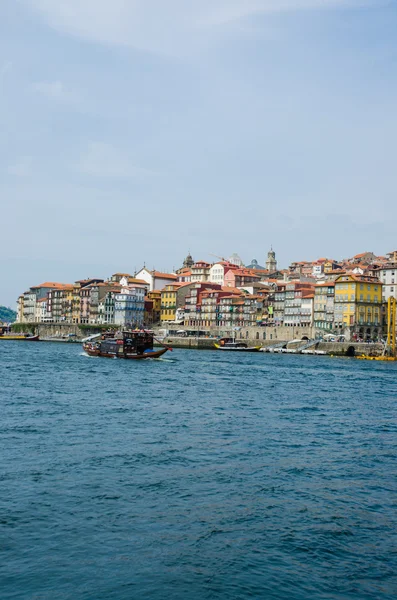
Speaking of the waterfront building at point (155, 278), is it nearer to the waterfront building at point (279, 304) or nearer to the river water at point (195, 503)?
the waterfront building at point (279, 304)

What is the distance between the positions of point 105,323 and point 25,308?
52372 millimetres

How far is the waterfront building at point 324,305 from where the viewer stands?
124000 mm

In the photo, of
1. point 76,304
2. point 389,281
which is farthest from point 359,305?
point 76,304

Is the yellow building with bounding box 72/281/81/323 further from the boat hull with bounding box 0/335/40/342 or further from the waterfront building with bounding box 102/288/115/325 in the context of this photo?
the boat hull with bounding box 0/335/40/342

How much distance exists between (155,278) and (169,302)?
15.4 metres

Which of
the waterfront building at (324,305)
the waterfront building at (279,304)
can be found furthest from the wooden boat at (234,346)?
the waterfront building at (279,304)

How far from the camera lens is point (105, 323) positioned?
15300cm

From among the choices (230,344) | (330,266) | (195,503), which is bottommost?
(195,503)

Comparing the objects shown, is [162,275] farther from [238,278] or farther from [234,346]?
[234,346]

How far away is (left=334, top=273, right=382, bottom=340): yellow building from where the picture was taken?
11981cm

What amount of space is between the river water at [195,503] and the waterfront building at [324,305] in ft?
291

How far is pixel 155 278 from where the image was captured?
168125 millimetres

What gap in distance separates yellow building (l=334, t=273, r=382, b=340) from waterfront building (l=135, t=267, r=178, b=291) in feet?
182

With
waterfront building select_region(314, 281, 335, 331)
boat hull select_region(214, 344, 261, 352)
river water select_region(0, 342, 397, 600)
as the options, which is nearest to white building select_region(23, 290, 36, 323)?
boat hull select_region(214, 344, 261, 352)
